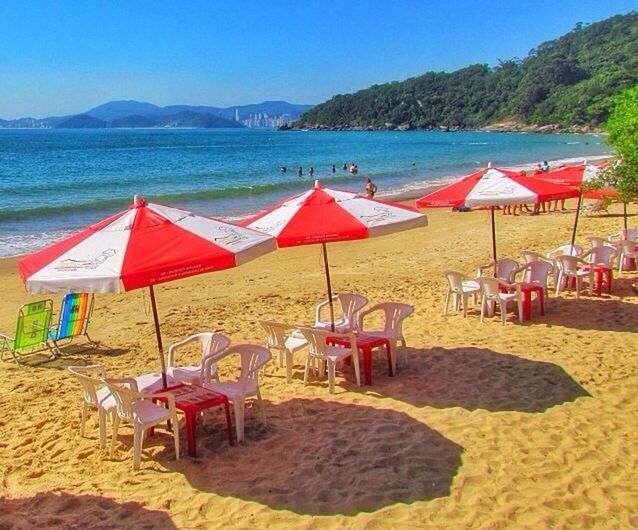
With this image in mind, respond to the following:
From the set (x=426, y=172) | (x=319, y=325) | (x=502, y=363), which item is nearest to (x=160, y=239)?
(x=319, y=325)

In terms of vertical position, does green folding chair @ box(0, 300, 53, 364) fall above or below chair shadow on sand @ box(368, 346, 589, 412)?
above

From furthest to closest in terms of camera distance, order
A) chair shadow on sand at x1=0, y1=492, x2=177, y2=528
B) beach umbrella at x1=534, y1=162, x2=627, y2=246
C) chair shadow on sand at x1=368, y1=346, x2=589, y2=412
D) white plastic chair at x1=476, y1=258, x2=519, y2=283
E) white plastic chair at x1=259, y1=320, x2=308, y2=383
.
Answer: beach umbrella at x1=534, y1=162, x2=627, y2=246 < white plastic chair at x1=476, y1=258, x2=519, y2=283 < white plastic chair at x1=259, y1=320, x2=308, y2=383 < chair shadow on sand at x1=368, y1=346, x2=589, y2=412 < chair shadow on sand at x1=0, y1=492, x2=177, y2=528

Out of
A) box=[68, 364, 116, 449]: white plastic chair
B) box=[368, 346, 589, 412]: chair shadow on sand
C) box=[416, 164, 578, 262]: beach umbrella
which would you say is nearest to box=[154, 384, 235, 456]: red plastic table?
box=[68, 364, 116, 449]: white plastic chair

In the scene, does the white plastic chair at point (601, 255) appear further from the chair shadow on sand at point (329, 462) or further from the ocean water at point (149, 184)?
the ocean water at point (149, 184)

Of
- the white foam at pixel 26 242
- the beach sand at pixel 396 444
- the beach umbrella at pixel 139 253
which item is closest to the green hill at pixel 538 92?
the white foam at pixel 26 242

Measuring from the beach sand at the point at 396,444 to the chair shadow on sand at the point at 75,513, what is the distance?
0.05 ft

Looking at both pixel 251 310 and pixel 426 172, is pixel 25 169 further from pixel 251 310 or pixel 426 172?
pixel 251 310

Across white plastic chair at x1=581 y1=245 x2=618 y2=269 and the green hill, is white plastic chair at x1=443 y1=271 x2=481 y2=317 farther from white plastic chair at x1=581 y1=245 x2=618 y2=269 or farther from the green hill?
the green hill

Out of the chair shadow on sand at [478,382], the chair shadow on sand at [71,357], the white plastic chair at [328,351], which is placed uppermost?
the white plastic chair at [328,351]

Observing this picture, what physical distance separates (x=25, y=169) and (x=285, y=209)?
180 ft

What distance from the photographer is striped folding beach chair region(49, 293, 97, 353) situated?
367 inches

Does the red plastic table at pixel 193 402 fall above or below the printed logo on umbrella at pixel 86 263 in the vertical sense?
below

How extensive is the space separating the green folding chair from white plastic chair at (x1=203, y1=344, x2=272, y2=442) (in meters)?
3.76

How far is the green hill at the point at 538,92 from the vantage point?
402 ft
